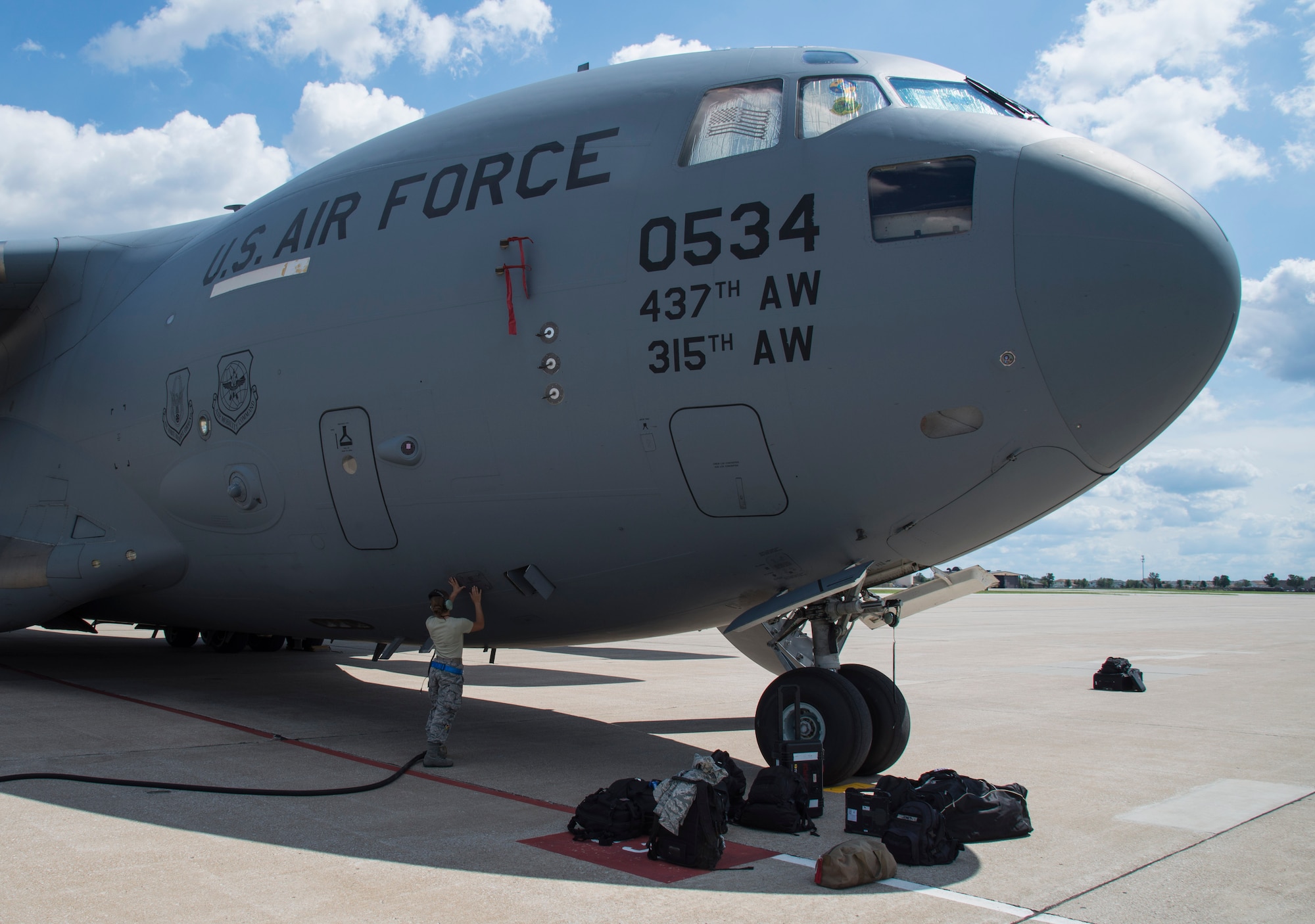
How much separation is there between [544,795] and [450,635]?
4.86 feet

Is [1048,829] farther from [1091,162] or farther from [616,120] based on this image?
[616,120]

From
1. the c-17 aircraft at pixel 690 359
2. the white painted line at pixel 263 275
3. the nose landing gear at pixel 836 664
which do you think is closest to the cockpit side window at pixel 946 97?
the c-17 aircraft at pixel 690 359

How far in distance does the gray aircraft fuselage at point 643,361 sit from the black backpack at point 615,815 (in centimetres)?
166

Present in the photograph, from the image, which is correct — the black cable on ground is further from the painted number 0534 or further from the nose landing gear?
the painted number 0534

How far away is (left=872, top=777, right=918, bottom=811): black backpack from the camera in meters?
5.30

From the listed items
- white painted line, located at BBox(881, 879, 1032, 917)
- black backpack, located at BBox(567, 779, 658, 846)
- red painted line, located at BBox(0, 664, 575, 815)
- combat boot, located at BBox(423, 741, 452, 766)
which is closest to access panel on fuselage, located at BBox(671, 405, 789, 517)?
black backpack, located at BBox(567, 779, 658, 846)

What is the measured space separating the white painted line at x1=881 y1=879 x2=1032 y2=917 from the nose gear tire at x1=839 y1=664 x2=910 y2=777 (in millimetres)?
2169

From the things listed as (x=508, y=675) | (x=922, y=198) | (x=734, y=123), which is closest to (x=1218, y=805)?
(x=922, y=198)

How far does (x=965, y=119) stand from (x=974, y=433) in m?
1.94

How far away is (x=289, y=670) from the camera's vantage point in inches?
535

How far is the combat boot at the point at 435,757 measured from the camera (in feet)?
23.5

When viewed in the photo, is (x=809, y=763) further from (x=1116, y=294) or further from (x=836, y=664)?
(x=1116, y=294)

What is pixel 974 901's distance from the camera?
438 centimetres

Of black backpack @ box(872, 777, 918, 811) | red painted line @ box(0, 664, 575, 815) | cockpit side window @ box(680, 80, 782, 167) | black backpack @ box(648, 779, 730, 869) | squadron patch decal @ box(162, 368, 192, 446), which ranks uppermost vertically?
cockpit side window @ box(680, 80, 782, 167)
